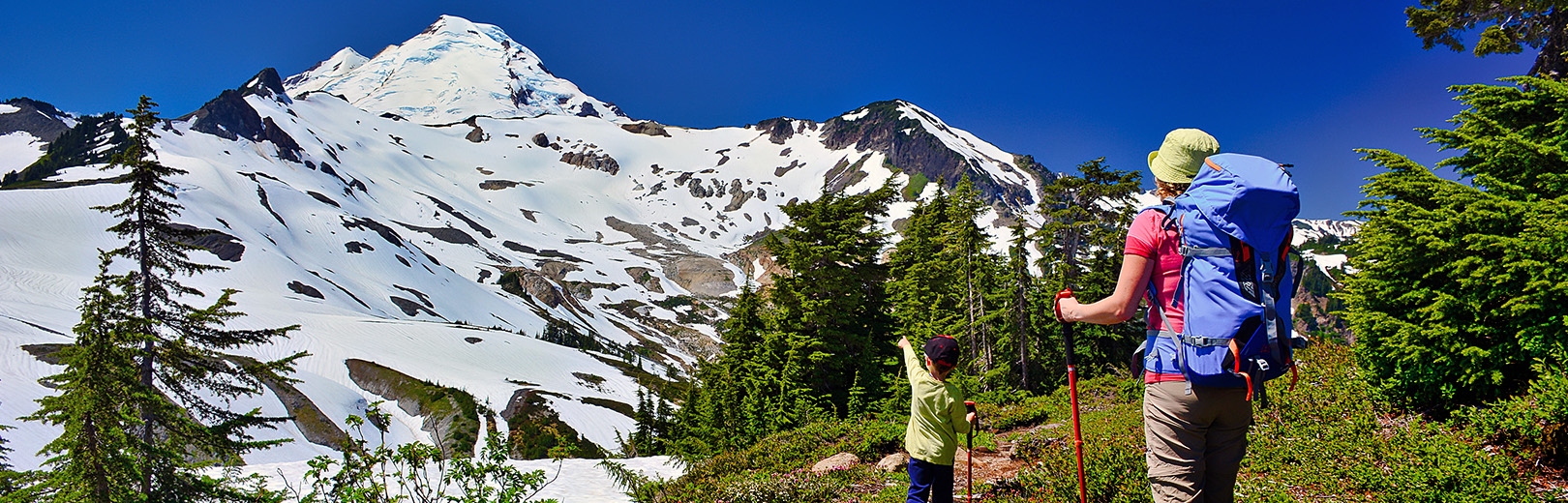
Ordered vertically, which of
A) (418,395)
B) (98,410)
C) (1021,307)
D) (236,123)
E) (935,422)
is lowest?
(935,422)

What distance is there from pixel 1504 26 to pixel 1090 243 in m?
9.58

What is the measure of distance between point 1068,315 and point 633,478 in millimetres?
10488

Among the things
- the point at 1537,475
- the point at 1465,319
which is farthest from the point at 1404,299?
the point at 1537,475

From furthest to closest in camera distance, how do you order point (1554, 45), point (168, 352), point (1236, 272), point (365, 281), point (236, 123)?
point (236, 123) < point (365, 281) < point (1554, 45) < point (168, 352) < point (1236, 272)

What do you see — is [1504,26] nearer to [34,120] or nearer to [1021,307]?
[1021,307]

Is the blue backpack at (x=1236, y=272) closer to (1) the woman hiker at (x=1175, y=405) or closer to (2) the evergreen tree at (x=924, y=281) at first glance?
(1) the woman hiker at (x=1175, y=405)

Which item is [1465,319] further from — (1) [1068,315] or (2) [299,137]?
(2) [299,137]

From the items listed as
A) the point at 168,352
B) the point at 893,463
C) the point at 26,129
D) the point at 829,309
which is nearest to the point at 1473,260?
the point at 893,463

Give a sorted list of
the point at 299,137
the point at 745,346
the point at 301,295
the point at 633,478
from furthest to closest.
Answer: the point at 299,137, the point at 301,295, the point at 745,346, the point at 633,478

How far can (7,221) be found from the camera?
Answer: 56.7 m

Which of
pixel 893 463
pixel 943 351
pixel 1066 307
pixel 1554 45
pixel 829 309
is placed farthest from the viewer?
pixel 829 309

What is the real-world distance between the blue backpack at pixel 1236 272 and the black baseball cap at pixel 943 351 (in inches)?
94.1

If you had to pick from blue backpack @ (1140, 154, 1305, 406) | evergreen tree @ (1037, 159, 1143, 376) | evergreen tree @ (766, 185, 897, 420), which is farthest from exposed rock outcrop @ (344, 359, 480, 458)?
blue backpack @ (1140, 154, 1305, 406)

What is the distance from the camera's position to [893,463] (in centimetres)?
906
